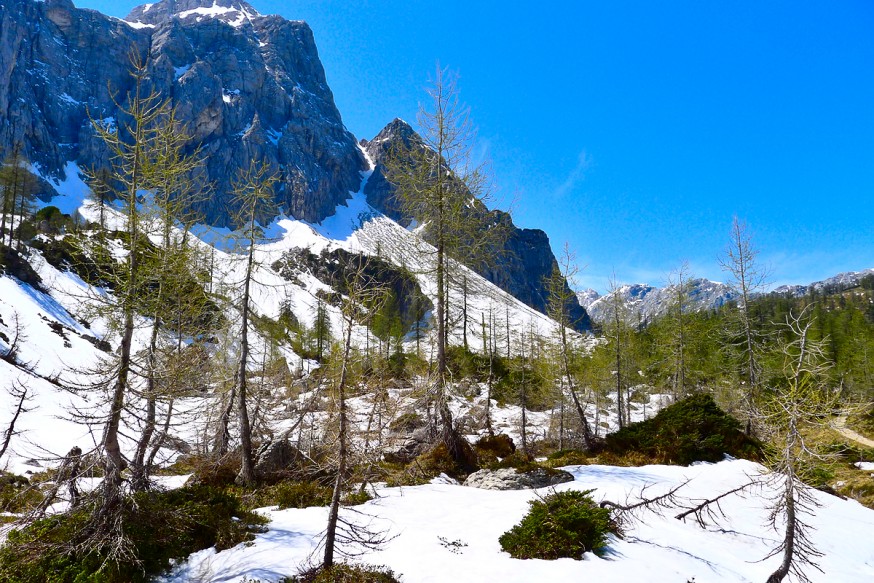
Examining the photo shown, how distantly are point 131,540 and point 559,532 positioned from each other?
7.12 meters

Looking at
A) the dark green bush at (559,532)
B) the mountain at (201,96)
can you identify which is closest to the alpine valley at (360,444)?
→ the dark green bush at (559,532)

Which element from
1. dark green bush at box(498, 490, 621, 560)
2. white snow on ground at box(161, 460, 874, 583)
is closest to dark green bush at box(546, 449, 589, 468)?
white snow on ground at box(161, 460, 874, 583)

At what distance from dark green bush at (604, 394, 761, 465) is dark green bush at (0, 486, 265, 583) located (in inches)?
585

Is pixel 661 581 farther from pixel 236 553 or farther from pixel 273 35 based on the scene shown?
pixel 273 35

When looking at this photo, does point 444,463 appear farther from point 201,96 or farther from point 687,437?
point 201,96

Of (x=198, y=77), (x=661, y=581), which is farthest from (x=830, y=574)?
(x=198, y=77)

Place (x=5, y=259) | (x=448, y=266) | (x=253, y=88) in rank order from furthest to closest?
(x=253, y=88) < (x=5, y=259) < (x=448, y=266)

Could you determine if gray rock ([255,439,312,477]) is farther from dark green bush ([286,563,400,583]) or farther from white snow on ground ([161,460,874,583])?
dark green bush ([286,563,400,583])

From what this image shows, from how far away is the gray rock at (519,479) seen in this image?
39.4ft

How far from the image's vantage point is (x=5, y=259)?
38062 millimetres

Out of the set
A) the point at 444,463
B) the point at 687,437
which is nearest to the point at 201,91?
the point at 444,463

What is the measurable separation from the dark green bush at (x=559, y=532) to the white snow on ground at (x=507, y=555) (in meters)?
0.23

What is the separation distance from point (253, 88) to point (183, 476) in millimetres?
177307

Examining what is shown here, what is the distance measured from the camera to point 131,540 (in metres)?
6.45
